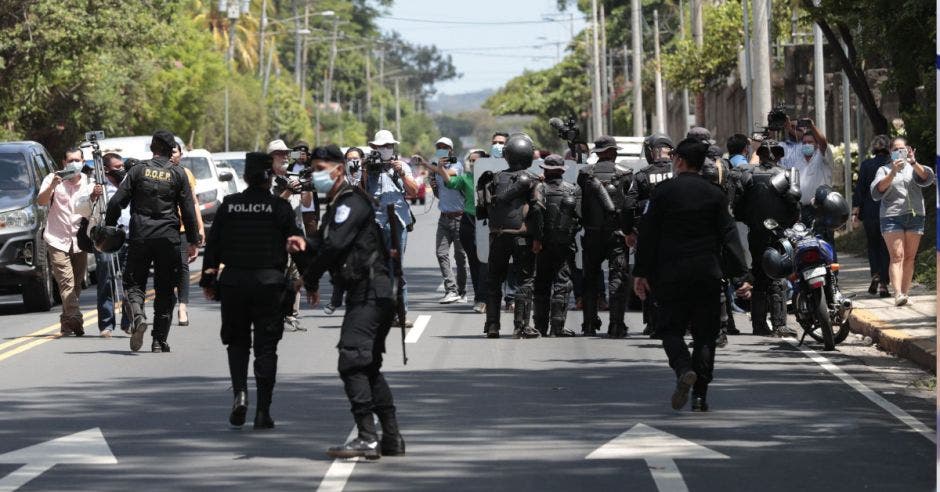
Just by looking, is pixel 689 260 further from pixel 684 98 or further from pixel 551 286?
pixel 684 98

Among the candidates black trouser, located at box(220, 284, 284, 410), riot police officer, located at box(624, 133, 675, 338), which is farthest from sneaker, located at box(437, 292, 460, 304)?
black trouser, located at box(220, 284, 284, 410)

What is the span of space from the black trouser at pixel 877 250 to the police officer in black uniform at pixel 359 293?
1128cm

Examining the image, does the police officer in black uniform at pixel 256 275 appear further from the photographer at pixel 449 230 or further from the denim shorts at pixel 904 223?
the photographer at pixel 449 230

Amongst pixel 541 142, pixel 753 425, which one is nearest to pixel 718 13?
pixel 753 425

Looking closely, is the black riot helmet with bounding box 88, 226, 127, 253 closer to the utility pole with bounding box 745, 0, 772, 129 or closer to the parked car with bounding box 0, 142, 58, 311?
the parked car with bounding box 0, 142, 58, 311

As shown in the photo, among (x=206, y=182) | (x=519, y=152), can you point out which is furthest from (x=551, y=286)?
(x=206, y=182)

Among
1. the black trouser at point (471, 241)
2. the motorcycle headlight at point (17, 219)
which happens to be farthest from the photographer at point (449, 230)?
the motorcycle headlight at point (17, 219)

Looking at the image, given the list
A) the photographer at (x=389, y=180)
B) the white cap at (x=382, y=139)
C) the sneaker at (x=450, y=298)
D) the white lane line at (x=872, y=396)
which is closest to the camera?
the white lane line at (x=872, y=396)

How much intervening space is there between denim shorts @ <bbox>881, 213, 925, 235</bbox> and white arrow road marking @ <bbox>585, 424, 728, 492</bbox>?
8.65m

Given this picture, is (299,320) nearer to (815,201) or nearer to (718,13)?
(815,201)

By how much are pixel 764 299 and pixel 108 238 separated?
6.08 m

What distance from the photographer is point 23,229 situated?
21.8 metres

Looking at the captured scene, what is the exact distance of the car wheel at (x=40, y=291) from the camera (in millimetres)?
21859

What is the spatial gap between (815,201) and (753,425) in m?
5.65
